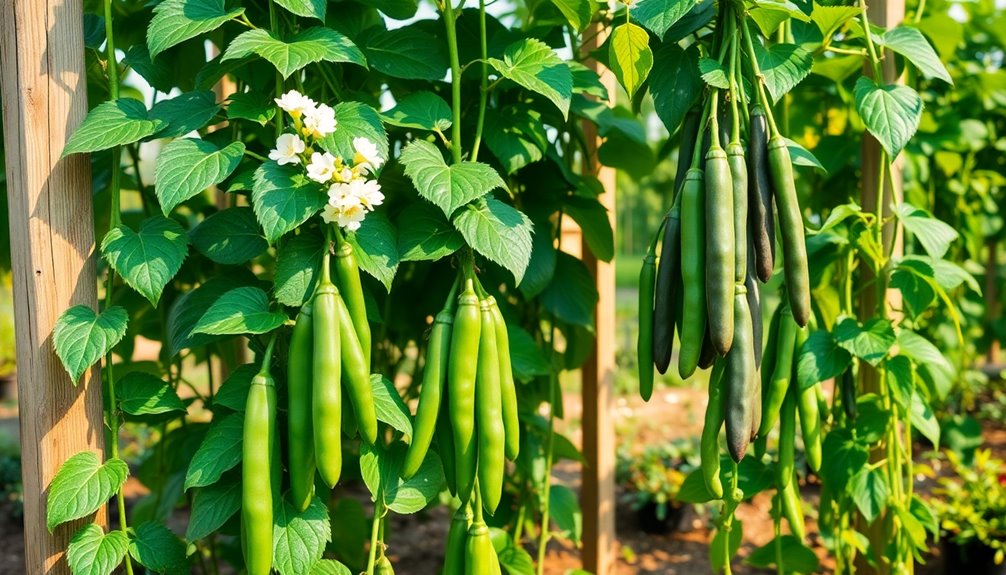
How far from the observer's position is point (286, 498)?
136 cm

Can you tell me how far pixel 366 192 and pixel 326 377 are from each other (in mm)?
274

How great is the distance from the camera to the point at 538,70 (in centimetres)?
143

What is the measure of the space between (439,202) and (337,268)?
183mm

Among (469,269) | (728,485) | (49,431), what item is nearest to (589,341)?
(728,485)

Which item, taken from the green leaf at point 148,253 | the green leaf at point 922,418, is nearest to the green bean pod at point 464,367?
the green leaf at point 148,253

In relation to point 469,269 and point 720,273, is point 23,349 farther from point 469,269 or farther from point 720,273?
point 720,273

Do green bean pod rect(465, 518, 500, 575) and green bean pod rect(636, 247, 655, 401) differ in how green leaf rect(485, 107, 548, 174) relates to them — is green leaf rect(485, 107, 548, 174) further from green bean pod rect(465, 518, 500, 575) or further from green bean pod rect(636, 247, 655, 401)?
green bean pod rect(465, 518, 500, 575)

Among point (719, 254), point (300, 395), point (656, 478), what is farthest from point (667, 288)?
point (656, 478)

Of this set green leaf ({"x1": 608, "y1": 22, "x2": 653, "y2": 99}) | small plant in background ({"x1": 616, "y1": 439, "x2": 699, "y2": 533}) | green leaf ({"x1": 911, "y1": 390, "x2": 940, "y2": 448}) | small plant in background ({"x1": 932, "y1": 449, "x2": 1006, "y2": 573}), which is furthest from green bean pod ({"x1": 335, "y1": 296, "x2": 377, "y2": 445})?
small plant in background ({"x1": 932, "y1": 449, "x2": 1006, "y2": 573})

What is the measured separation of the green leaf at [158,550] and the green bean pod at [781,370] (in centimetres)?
103

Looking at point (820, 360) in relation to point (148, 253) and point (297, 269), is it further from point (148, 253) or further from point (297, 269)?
point (148, 253)

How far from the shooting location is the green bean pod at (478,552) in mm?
1427

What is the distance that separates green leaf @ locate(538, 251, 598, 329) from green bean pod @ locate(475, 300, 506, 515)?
0.57m

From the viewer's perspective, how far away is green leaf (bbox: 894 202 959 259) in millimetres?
1643
